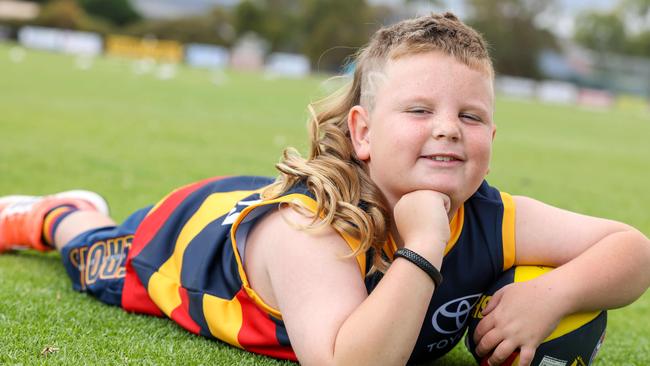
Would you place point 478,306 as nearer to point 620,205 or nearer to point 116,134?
point 620,205

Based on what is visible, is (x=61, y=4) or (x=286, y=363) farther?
(x=61, y=4)

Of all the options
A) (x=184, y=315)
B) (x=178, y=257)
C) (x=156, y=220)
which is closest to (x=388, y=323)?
(x=184, y=315)

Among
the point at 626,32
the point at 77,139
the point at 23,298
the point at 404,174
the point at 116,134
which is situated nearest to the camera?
the point at 404,174

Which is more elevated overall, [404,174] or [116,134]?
[404,174]

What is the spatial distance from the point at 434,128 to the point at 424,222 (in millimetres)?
267

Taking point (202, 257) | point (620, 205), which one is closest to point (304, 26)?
point (620, 205)

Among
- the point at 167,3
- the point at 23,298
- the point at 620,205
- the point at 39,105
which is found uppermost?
the point at 23,298

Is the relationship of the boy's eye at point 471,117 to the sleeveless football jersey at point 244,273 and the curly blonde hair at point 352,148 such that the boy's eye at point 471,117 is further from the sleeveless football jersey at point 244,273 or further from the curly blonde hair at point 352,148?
the sleeveless football jersey at point 244,273

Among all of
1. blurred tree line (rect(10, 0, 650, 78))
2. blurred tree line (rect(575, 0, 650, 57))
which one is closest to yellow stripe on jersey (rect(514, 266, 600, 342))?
blurred tree line (rect(10, 0, 650, 78))

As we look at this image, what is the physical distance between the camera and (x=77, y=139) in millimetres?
7789

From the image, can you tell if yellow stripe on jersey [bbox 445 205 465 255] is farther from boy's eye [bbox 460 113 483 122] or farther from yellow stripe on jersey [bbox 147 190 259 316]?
yellow stripe on jersey [bbox 147 190 259 316]

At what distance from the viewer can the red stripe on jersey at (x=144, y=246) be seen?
293 centimetres

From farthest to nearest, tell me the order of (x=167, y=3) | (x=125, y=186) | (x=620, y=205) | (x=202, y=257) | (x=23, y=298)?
(x=167, y=3), (x=620, y=205), (x=125, y=186), (x=23, y=298), (x=202, y=257)

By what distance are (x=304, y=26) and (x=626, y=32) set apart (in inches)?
1266
